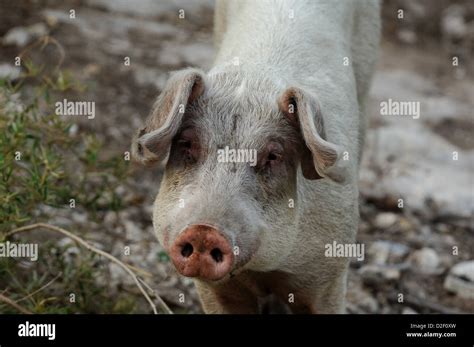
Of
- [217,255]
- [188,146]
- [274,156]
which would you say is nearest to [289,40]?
[274,156]

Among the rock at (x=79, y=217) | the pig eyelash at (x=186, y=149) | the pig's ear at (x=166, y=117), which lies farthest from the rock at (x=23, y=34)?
the pig eyelash at (x=186, y=149)

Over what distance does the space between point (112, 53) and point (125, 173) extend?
3614 millimetres

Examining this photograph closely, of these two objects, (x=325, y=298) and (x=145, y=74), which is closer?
(x=325, y=298)

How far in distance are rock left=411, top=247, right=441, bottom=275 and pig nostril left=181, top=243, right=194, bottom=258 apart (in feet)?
12.2

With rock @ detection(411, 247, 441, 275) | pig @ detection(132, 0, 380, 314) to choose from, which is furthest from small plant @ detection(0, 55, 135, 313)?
rock @ detection(411, 247, 441, 275)

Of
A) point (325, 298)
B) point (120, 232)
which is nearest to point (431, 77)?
point (120, 232)

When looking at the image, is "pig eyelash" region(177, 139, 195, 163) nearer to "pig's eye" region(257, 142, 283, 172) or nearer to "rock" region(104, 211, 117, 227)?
"pig's eye" region(257, 142, 283, 172)

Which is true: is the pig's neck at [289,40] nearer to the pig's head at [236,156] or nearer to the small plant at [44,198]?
the pig's head at [236,156]

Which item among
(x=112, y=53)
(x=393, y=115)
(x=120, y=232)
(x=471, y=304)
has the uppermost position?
(x=112, y=53)

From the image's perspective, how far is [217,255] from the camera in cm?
430

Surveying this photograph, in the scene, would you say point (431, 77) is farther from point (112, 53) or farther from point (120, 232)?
point (120, 232)

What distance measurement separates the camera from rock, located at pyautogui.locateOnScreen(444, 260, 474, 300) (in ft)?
24.1

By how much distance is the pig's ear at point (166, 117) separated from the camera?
4.70 m

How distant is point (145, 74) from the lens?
974cm
